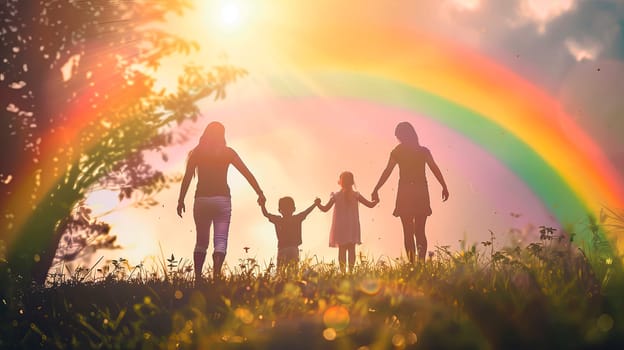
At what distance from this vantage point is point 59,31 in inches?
458

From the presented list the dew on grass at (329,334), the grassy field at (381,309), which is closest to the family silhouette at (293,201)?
the grassy field at (381,309)

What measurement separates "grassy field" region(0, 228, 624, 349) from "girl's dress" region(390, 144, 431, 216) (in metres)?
2.55

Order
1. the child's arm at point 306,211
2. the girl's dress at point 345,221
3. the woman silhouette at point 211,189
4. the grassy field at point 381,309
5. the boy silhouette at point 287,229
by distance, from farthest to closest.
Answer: the girl's dress at point 345,221 → the child's arm at point 306,211 → the boy silhouette at point 287,229 → the woman silhouette at point 211,189 → the grassy field at point 381,309

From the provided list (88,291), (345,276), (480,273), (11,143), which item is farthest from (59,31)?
(480,273)

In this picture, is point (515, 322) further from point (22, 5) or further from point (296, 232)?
point (22, 5)

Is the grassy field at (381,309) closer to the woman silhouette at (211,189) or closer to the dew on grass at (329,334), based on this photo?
the dew on grass at (329,334)

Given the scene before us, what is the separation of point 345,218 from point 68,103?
18.3 ft

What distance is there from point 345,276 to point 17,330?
3.70 meters

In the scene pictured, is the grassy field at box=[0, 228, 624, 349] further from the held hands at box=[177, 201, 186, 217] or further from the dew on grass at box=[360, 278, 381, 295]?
the held hands at box=[177, 201, 186, 217]

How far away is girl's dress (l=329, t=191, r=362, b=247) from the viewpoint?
42.8 feet

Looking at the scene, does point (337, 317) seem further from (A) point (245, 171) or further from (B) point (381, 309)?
(A) point (245, 171)

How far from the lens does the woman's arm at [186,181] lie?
1048cm

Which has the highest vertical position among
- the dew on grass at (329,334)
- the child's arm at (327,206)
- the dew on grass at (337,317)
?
the child's arm at (327,206)

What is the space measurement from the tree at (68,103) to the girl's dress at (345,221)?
330cm
